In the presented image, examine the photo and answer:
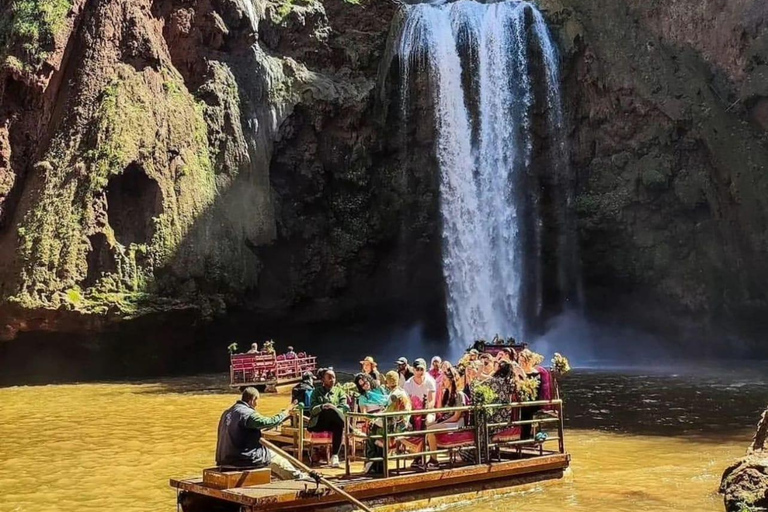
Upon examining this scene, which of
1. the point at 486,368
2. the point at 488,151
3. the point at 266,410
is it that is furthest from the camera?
the point at 488,151

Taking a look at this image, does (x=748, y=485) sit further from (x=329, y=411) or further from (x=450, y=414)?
(x=329, y=411)

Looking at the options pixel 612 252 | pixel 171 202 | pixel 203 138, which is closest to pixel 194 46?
pixel 203 138

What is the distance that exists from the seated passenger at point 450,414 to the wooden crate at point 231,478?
9.97 ft

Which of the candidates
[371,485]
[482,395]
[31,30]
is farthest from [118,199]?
[371,485]

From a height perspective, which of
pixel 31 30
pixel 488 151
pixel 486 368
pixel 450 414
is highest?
pixel 31 30

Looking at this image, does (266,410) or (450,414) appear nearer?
(450,414)

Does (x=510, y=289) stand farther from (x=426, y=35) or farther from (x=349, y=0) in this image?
(x=349, y=0)

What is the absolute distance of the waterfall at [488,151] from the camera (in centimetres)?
3956

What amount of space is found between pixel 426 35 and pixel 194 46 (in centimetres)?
1197

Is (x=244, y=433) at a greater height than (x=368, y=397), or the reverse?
(x=368, y=397)

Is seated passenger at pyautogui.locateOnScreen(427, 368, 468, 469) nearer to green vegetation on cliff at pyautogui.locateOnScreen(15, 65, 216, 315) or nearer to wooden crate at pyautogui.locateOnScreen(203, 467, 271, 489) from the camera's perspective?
wooden crate at pyautogui.locateOnScreen(203, 467, 271, 489)

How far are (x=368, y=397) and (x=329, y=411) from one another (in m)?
0.96

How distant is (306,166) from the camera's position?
3978 centimetres

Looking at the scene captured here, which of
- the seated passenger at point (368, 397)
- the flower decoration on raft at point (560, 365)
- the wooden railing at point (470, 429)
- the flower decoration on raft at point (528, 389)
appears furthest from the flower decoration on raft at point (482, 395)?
the flower decoration on raft at point (560, 365)
